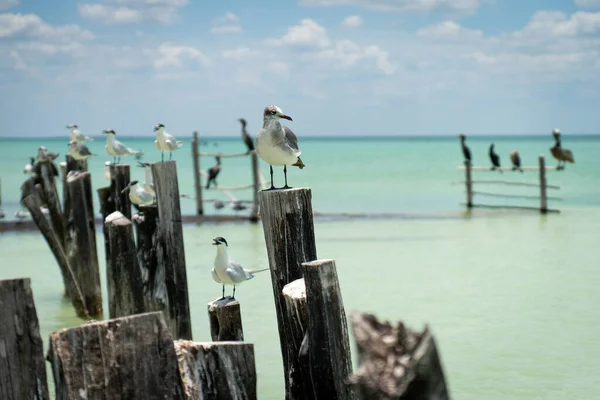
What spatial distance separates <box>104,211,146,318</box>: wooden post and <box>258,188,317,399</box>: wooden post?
9.16 feet

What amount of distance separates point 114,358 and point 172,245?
392cm

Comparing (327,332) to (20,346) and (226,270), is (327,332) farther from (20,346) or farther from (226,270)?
(226,270)

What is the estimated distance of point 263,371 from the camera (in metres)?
7.60

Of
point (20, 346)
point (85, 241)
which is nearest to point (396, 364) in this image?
point (20, 346)

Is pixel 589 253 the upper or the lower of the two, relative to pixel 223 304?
lower

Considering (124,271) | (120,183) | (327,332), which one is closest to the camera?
(327,332)

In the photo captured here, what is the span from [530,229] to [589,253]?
3.43 meters

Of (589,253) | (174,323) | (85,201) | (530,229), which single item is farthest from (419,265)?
(174,323)

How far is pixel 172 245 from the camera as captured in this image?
6.93 m

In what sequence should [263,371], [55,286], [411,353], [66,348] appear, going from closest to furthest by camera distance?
[411,353] < [66,348] < [263,371] < [55,286]

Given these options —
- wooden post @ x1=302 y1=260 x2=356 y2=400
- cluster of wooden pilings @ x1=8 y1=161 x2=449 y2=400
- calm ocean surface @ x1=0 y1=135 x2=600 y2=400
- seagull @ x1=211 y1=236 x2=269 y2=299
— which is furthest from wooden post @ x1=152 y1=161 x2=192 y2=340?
wooden post @ x1=302 y1=260 x2=356 y2=400

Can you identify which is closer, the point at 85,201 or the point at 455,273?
the point at 85,201

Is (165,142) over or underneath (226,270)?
over

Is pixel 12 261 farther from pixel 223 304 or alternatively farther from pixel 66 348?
pixel 66 348
